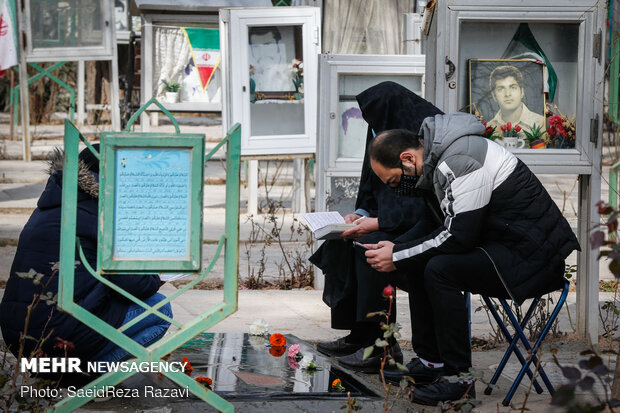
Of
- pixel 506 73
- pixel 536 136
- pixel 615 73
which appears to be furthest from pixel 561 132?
pixel 615 73

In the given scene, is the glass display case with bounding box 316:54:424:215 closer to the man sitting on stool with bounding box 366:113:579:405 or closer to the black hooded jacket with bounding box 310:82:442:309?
the black hooded jacket with bounding box 310:82:442:309

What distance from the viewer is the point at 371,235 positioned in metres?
4.68

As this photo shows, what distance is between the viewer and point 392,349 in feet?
15.0

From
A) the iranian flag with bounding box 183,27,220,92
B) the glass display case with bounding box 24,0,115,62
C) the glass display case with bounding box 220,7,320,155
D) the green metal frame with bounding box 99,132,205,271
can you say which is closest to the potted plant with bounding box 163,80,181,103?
Answer: the iranian flag with bounding box 183,27,220,92

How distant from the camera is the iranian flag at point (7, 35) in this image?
42.9ft

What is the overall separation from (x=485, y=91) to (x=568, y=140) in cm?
55

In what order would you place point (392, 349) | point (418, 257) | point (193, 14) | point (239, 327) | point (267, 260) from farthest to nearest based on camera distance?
point (193, 14) → point (267, 260) → point (239, 327) → point (392, 349) → point (418, 257)

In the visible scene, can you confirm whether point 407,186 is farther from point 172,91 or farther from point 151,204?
point 172,91

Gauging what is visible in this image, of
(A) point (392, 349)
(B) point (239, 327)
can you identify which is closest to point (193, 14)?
(B) point (239, 327)

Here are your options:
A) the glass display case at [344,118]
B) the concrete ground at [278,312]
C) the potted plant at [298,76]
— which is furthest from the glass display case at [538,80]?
the potted plant at [298,76]

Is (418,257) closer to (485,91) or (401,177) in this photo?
(401,177)

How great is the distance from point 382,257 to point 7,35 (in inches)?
407

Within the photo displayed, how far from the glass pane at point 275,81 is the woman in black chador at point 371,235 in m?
4.37

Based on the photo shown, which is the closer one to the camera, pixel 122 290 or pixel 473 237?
pixel 122 290
